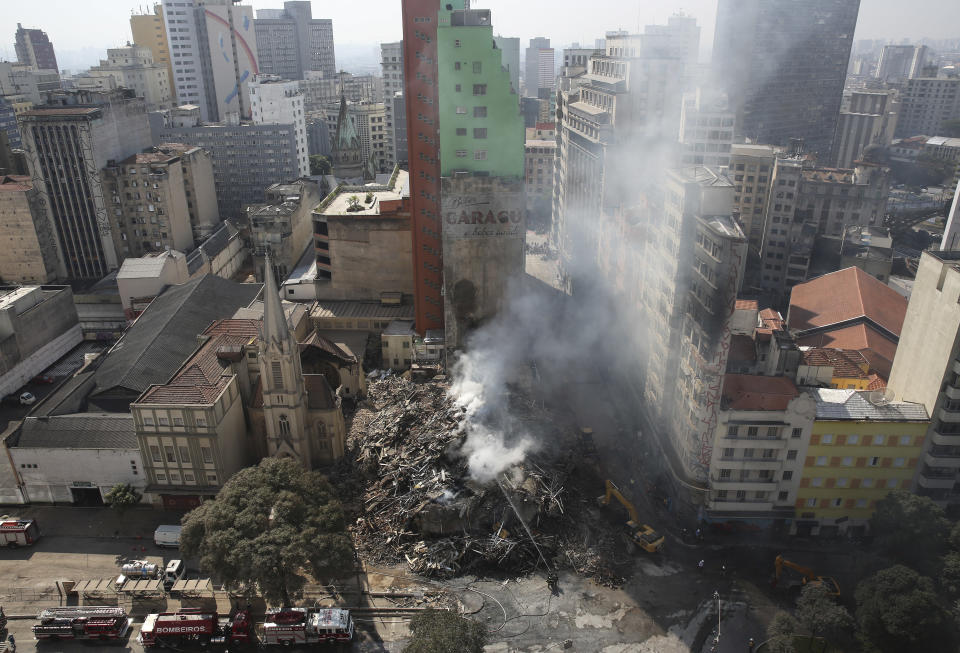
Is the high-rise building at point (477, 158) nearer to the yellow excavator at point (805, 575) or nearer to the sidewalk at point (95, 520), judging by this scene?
the sidewalk at point (95, 520)

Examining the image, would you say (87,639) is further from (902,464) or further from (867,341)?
(867,341)

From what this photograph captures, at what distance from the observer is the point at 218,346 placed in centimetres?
4809

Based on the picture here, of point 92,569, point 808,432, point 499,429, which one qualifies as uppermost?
point 808,432

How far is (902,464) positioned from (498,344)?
101 ft

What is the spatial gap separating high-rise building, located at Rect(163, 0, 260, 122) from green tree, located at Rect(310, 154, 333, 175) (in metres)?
21.1

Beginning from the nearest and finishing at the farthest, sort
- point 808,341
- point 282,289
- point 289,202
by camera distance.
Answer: point 808,341
point 282,289
point 289,202

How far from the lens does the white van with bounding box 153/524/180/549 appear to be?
135ft

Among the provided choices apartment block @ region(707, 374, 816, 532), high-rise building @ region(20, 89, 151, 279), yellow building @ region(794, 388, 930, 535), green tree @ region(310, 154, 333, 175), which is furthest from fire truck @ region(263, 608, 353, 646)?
green tree @ region(310, 154, 333, 175)

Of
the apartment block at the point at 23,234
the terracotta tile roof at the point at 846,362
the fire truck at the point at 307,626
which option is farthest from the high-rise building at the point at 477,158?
the apartment block at the point at 23,234

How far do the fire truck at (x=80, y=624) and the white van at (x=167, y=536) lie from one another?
6.34m

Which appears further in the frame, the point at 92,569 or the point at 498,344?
the point at 498,344

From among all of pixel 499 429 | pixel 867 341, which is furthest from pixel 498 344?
pixel 867 341

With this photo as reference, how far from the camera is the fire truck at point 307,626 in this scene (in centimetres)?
3384

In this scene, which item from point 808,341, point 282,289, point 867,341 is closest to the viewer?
point 867,341
